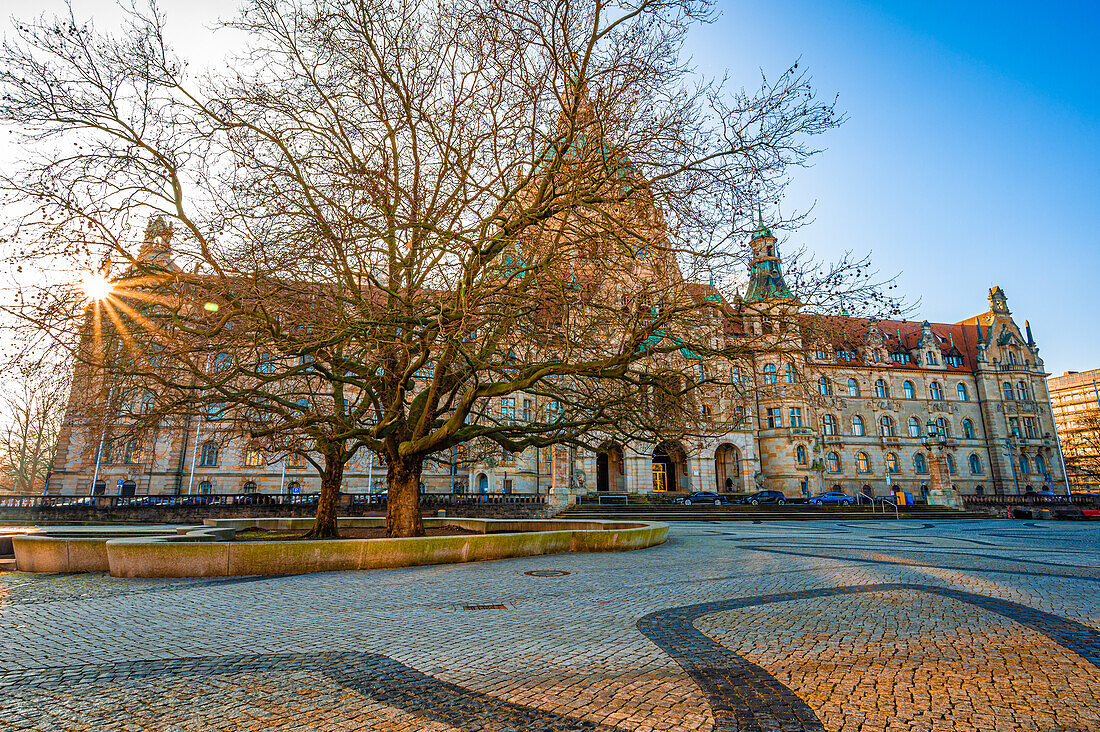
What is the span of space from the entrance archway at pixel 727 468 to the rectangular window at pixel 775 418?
5233 millimetres

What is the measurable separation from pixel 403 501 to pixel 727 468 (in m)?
43.2

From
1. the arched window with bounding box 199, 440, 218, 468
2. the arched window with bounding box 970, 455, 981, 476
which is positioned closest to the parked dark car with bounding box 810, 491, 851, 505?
the arched window with bounding box 970, 455, 981, 476

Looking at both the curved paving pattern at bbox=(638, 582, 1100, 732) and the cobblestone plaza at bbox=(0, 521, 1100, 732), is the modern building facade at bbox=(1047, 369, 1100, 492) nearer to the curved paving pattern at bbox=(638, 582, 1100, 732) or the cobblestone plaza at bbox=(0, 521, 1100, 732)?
the curved paving pattern at bbox=(638, 582, 1100, 732)

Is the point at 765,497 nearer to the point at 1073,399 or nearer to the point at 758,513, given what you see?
the point at 758,513

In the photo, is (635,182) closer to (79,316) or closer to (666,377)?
(666,377)

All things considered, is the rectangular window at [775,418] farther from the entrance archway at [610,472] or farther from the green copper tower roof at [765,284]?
the green copper tower roof at [765,284]

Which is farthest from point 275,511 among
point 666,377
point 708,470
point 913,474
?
point 913,474

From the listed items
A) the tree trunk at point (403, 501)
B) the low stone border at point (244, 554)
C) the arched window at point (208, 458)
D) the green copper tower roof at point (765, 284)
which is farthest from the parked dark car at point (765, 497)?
the arched window at point (208, 458)

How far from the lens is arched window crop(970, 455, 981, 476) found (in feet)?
192

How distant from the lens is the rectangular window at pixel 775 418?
53.0 m

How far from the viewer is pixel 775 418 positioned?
53.4 metres

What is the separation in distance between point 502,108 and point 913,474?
61.4m

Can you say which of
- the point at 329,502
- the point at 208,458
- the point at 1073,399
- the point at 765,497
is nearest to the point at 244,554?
the point at 329,502

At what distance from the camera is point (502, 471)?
48.4m
